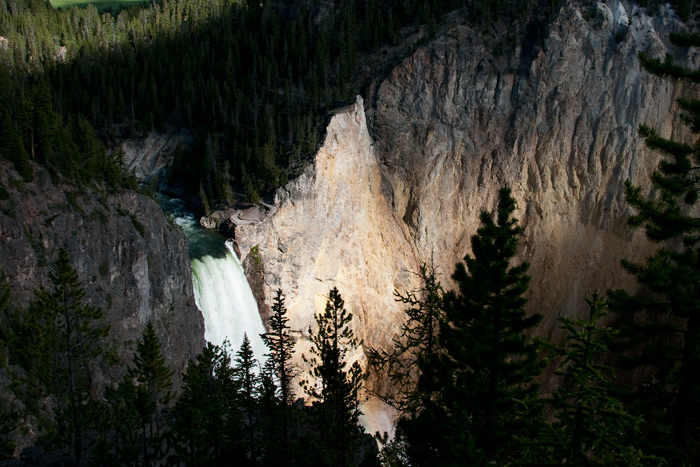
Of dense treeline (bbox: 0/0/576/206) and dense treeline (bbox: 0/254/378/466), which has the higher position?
dense treeline (bbox: 0/0/576/206)

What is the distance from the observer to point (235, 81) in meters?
63.4

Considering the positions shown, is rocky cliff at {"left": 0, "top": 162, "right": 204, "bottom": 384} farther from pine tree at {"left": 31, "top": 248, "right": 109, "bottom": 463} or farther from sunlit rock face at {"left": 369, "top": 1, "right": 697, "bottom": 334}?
sunlit rock face at {"left": 369, "top": 1, "right": 697, "bottom": 334}

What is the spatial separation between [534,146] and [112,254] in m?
40.2

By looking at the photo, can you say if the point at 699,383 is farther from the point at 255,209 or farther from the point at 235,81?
the point at 235,81

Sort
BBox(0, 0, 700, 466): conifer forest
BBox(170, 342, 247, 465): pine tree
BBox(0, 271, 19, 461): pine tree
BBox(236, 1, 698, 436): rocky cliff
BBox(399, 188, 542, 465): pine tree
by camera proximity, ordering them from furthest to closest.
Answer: BBox(236, 1, 698, 436): rocky cliff → BBox(0, 271, 19, 461): pine tree → BBox(170, 342, 247, 465): pine tree → BBox(399, 188, 542, 465): pine tree → BBox(0, 0, 700, 466): conifer forest

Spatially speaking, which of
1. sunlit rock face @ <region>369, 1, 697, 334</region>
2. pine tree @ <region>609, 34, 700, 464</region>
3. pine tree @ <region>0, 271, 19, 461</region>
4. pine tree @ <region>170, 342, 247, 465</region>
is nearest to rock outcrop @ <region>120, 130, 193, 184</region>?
sunlit rock face @ <region>369, 1, 697, 334</region>

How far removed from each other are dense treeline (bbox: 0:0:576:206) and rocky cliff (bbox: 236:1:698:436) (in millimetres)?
4923

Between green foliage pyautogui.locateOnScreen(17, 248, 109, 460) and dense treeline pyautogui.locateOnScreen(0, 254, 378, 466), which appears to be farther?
green foliage pyautogui.locateOnScreen(17, 248, 109, 460)

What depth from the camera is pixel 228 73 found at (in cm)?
6291

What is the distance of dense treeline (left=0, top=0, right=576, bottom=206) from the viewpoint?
49.4 m

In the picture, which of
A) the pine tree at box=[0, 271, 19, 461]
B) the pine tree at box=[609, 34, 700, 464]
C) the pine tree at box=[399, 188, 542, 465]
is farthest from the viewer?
the pine tree at box=[0, 271, 19, 461]

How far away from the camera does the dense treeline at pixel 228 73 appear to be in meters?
49.4

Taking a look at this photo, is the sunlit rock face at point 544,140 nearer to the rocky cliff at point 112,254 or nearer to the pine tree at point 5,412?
the rocky cliff at point 112,254

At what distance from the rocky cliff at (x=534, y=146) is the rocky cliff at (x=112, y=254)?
2091cm
